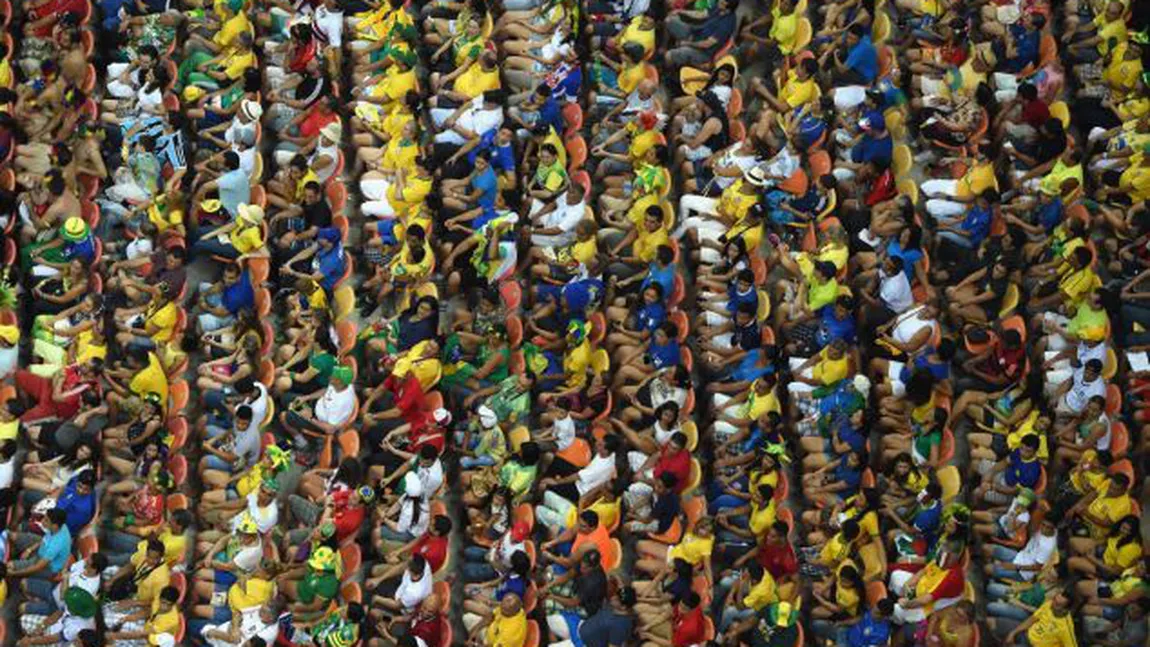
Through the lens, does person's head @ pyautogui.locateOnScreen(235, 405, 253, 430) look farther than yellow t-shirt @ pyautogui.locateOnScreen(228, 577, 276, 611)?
Yes

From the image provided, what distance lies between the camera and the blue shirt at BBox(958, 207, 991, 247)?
23.3 meters

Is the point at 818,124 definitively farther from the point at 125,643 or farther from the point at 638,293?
the point at 125,643

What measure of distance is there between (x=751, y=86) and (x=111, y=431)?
6575 millimetres

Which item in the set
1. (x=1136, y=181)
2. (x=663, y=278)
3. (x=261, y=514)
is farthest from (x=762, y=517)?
(x=1136, y=181)

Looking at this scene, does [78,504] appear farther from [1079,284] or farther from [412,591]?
[1079,284]

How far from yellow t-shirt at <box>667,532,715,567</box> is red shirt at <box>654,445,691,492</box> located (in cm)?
53

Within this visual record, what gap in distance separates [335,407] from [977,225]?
566cm

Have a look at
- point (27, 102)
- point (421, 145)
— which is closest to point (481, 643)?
point (421, 145)

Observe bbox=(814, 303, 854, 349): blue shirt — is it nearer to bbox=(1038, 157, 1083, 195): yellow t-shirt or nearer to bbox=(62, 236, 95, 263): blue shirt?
bbox=(1038, 157, 1083, 195): yellow t-shirt

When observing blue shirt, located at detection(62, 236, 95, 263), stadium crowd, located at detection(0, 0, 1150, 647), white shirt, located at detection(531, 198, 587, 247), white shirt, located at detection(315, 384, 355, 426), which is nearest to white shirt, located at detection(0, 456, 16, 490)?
stadium crowd, located at detection(0, 0, 1150, 647)

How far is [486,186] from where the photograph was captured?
23.7 meters

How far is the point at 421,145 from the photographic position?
24203mm

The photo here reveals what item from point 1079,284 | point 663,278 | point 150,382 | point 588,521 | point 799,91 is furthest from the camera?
point 799,91

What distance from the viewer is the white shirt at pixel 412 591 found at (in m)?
21.1
